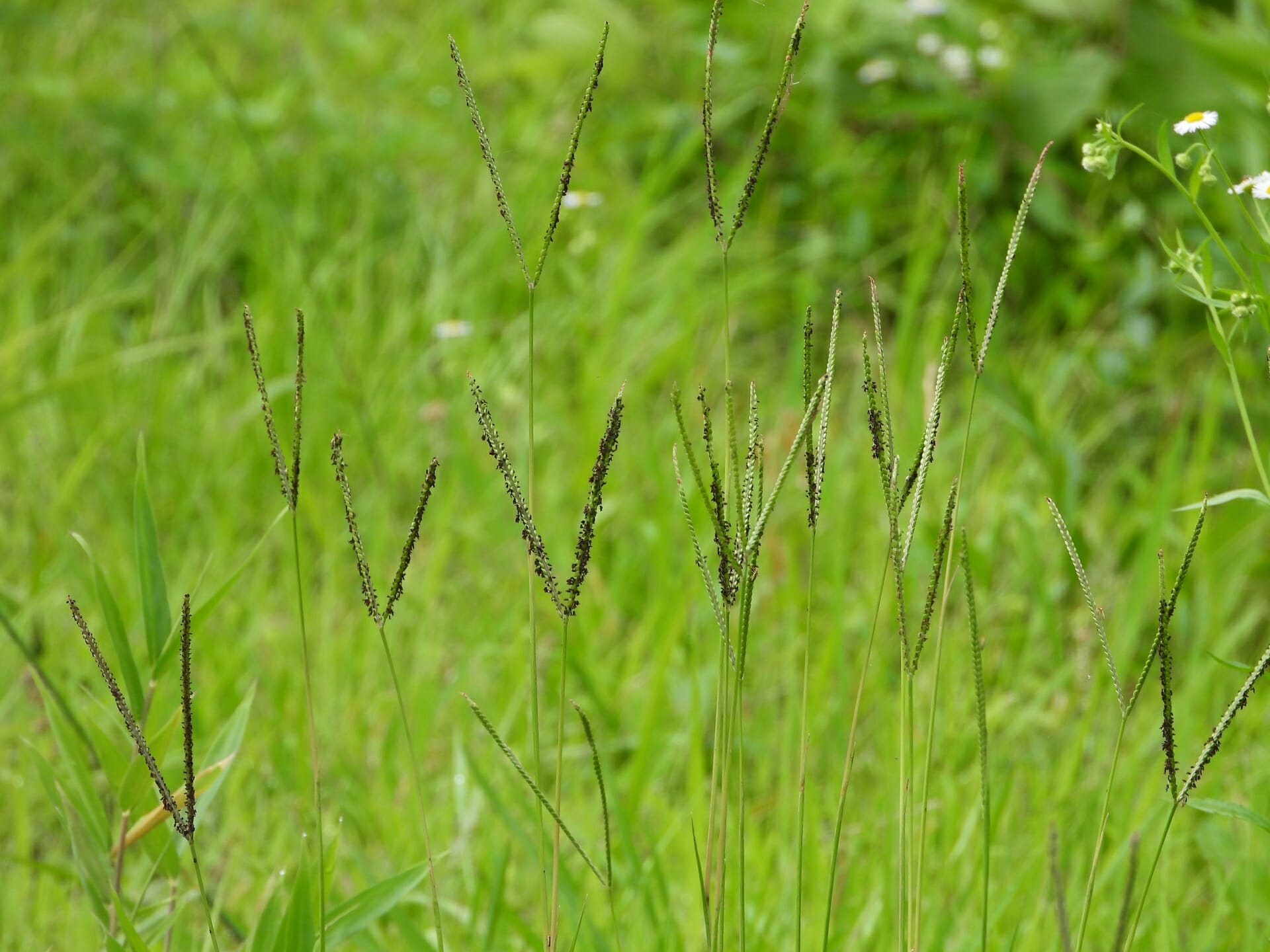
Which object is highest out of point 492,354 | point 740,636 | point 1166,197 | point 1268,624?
point 740,636

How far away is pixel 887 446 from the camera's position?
88cm

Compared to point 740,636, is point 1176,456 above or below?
below

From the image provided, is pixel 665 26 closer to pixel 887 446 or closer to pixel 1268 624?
pixel 1268 624

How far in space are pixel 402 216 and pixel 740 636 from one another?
7.78 ft

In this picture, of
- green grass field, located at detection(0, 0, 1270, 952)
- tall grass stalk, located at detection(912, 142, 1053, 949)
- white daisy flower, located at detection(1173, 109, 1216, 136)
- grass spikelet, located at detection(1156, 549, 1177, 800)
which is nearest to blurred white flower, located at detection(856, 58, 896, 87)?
green grass field, located at detection(0, 0, 1270, 952)

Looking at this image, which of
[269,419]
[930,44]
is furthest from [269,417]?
[930,44]

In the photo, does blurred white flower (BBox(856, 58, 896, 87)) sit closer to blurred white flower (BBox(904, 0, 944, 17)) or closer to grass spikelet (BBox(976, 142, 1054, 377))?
blurred white flower (BBox(904, 0, 944, 17))

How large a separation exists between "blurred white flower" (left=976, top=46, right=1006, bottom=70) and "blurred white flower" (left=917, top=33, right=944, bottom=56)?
0.31 feet

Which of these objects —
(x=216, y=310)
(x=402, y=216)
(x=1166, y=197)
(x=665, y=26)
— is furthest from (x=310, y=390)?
(x=1166, y=197)

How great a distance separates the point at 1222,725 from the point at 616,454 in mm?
1706

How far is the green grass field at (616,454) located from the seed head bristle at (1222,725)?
0.13 m

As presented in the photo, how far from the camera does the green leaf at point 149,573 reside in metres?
1.01

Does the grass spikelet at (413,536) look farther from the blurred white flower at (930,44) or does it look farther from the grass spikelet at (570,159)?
the blurred white flower at (930,44)

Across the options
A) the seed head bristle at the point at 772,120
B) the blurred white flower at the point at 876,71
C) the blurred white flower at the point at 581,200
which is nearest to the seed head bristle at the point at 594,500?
the seed head bristle at the point at 772,120
